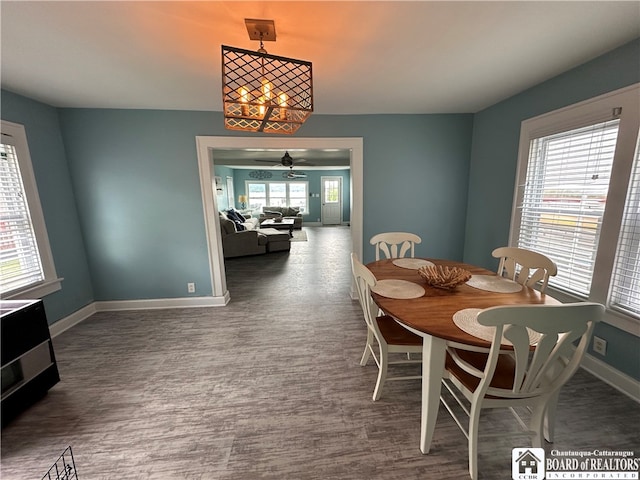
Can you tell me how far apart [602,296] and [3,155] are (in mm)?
4812

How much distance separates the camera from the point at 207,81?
2018 mm

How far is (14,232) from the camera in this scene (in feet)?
7.14

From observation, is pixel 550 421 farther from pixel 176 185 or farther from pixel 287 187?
pixel 287 187

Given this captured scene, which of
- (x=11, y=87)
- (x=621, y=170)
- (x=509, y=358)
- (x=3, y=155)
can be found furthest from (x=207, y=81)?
(x=621, y=170)

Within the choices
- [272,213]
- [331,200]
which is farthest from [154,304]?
[331,200]

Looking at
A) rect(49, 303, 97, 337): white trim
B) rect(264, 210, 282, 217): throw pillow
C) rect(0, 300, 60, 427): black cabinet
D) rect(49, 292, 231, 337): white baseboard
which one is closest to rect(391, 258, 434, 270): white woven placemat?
rect(49, 292, 231, 337): white baseboard

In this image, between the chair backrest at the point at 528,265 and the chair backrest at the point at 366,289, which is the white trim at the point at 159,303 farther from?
the chair backrest at the point at 528,265

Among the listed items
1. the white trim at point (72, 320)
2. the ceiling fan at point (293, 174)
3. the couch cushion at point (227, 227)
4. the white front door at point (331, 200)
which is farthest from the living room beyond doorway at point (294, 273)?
the white front door at point (331, 200)

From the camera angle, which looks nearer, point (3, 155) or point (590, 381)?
Answer: point (590, 381)

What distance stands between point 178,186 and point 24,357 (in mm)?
1879

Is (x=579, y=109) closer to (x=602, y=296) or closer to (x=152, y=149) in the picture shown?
(x=602, y=296)

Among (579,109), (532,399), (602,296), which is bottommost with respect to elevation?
(532,399)

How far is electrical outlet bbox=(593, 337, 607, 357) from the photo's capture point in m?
1.77

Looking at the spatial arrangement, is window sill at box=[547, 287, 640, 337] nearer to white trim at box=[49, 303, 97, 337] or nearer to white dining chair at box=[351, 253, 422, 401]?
white dining chair at box=[351, 253, 422, 401]
